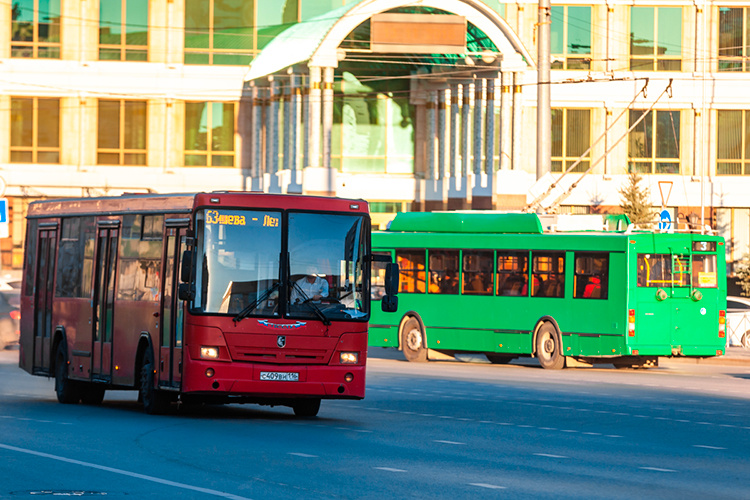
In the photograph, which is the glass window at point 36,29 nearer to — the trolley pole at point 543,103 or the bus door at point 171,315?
the trolley pole at point 543,103

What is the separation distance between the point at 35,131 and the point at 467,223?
2530 cm

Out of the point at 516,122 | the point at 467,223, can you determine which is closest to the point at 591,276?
the point at 467,223

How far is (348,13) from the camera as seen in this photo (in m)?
44.1

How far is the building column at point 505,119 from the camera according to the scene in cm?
4553

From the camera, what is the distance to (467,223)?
30.6 m

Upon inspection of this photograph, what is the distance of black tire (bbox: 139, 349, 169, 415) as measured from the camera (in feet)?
56.7

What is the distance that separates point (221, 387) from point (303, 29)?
3130 cm

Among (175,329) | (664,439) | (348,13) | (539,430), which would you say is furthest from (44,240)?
(348,13)

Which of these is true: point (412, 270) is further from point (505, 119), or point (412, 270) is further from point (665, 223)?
point (505, 119)

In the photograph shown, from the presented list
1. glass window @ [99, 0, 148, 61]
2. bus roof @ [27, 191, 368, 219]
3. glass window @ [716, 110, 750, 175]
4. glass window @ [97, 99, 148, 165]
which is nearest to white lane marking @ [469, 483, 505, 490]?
bus roof @ [27, 191, 368, 219]

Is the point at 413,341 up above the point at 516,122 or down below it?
below

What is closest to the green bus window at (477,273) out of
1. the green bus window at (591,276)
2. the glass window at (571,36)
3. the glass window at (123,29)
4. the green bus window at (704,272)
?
the green bus window at (591,276)

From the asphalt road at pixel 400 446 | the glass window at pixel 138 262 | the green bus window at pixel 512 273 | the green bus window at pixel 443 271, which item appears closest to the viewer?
the asphalt road at pixel 400 446

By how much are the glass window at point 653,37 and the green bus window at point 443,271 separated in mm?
24002
